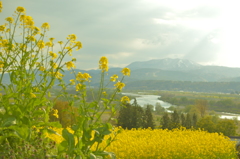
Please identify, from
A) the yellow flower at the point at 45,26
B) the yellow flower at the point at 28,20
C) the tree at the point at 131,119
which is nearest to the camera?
the yellow flower at the point at 28,20

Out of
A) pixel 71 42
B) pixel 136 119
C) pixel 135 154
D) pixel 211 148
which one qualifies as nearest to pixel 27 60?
pixel 71 42

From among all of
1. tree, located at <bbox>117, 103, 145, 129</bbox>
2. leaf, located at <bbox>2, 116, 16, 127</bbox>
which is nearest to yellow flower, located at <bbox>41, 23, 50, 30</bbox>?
leaf, located at <bbox>2, 116, 16, 127</bbox>

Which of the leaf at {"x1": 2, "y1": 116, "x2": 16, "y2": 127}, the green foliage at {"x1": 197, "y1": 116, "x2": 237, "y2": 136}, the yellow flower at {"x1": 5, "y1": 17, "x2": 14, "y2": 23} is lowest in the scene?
the green foliage at {"x1": 197, "y1": 116, "x2": 237, "y2": 136}

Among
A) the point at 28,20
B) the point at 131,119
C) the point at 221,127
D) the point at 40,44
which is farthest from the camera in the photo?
the point at 221,127

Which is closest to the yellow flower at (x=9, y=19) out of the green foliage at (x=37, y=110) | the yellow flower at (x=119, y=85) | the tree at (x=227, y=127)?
the green foliage at (x=37, y=110)

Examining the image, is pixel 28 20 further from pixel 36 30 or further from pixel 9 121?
pixel 9 121

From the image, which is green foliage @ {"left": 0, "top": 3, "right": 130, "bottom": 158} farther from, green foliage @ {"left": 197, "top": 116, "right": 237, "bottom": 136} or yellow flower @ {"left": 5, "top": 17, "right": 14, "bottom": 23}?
green foliage @ {"left": 197, "top": 116, "right": 237, "bottom": 136}

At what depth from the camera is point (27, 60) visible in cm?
403

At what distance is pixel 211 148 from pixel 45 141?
19.9 ft

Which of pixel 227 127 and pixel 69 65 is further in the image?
pixel 227 127

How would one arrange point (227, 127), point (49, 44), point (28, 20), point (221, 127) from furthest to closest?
point (227, 127) → point (221, 127) → point (49, 44) → point (28, 20)

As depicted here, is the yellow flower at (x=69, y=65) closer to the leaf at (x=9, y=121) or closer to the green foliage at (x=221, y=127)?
the leaf at (x=9, y=121)

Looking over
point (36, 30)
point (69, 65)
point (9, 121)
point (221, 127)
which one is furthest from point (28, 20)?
point (221, 127)

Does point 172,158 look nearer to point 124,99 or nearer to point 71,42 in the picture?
point 124,99
